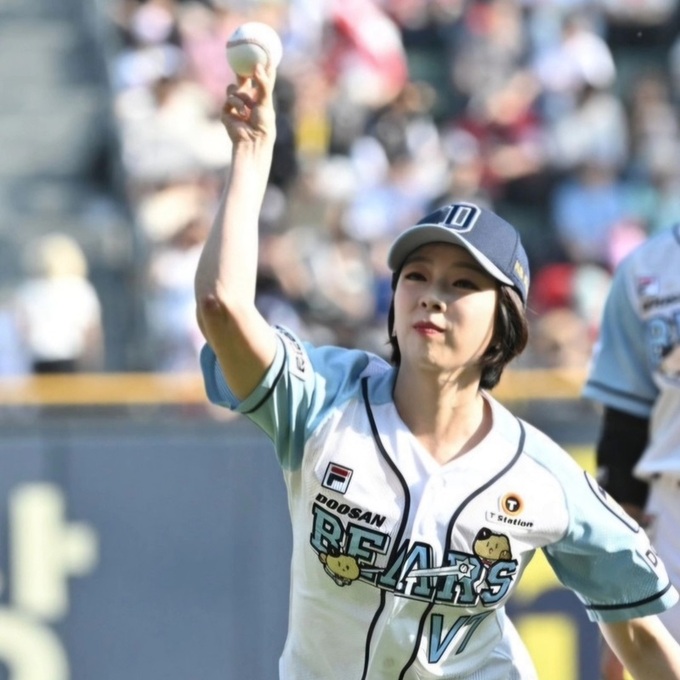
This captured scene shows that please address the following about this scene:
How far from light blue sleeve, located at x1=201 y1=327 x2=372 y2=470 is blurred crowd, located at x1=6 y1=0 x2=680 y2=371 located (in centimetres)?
527

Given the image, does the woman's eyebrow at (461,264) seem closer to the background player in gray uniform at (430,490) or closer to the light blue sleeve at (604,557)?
the background player in gray uniform at (430,490)

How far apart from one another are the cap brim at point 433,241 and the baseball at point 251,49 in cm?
50

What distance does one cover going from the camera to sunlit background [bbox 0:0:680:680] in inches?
253

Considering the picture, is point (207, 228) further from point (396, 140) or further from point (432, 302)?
point (432, 302)

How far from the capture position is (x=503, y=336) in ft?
10.9

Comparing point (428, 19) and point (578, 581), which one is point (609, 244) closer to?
point (428, 19)

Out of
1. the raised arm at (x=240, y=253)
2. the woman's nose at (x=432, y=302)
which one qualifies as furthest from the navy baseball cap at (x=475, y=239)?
the raised arm at (x=240, y=253)

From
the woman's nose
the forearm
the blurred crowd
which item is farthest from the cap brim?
the blurred crowd

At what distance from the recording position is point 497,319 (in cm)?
328

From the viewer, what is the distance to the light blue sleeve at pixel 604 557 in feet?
10.8

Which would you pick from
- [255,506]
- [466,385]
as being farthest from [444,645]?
[255,506]

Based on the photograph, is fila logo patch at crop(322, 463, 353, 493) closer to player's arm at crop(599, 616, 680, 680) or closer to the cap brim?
the cap brim

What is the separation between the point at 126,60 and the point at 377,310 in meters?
2.84

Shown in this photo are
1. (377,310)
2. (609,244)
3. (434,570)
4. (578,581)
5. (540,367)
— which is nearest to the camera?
(434,570)
